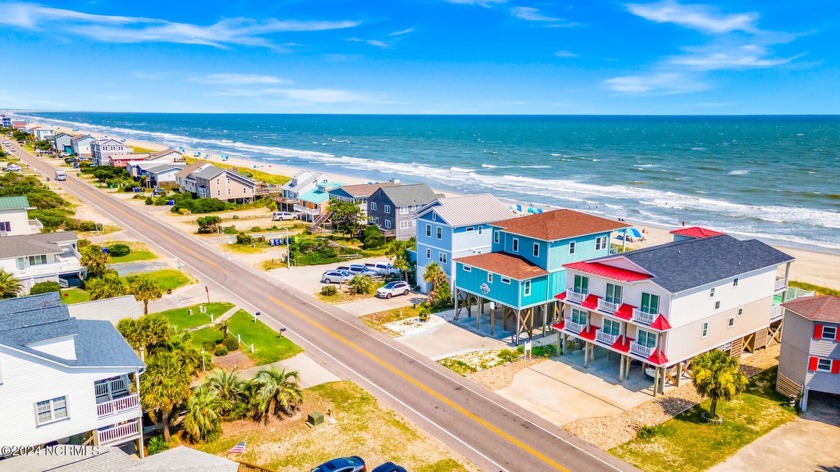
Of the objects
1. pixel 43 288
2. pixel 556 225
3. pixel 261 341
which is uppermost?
pixel 556 225

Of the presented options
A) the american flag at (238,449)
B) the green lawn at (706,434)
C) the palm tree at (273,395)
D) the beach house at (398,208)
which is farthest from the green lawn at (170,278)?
the green lawn at (706,434)

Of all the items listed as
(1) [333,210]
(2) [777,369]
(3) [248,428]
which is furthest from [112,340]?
(1) [333,210]

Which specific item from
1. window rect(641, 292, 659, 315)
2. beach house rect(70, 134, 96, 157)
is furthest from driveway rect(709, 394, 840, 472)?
beach house rect(70, 134, 96, 157)

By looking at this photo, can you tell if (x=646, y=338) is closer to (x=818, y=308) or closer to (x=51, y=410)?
(x=818, y=308)

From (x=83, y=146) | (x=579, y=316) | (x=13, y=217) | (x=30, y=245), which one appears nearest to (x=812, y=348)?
(x=579, y=316)

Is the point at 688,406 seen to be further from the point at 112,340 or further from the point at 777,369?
the point at 112,340

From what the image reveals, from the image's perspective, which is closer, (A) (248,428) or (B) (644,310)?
(A) (248,428)

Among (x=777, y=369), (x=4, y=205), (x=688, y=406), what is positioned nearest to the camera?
(x=688, y=406)

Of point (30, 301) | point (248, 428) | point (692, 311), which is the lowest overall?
point (248, 428)
